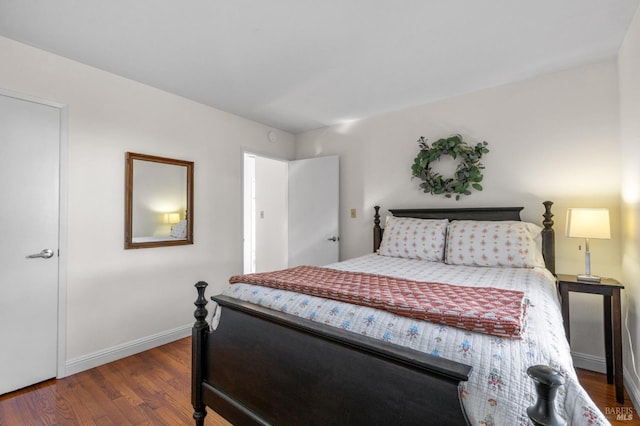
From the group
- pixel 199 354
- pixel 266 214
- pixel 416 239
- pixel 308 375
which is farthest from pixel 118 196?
pixel 416 239

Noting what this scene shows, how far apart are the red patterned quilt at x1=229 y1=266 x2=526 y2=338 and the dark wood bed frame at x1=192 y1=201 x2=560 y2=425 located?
0.55 ft

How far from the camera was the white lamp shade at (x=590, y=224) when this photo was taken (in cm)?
215

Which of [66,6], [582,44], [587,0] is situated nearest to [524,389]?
[587,0]

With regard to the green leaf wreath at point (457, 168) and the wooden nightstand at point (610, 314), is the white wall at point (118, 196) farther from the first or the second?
the wooden nightstand at point (610, 314)

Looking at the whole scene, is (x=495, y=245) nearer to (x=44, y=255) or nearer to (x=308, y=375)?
(x=308, y=375)

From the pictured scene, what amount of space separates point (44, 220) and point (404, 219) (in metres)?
2.96

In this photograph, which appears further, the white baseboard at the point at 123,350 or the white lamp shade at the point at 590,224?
the white baseboard at the point at 123,350

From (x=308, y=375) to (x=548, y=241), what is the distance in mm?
2330

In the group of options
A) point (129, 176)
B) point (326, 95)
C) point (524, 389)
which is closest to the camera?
point (524, 389)

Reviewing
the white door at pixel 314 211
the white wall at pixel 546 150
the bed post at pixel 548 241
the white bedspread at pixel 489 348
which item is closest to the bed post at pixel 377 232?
the white wall at pixel 546 150

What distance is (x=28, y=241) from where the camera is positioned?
2.21 meters

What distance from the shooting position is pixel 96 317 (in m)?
2.55

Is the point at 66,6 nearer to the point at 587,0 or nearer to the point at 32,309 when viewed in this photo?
the point at 32,309

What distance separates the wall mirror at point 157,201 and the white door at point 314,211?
1438 mm
